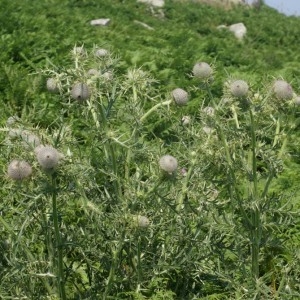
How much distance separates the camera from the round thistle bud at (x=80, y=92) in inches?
97.6

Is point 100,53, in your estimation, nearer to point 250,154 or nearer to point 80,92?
point 80,92

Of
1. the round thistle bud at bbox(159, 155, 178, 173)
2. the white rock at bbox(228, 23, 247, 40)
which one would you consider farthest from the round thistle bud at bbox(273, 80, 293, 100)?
the white rock at bbox(228, 23, 247, 40)

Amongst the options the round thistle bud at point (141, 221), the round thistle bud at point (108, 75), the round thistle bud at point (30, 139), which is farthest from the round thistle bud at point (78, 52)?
the round thistle bud at point (141, 221)

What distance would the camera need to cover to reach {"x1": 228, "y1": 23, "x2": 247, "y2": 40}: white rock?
63.4 ft

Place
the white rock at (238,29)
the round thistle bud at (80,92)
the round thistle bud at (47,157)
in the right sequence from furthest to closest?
the white rock at (238,29) → the round thistle bud at (80,92) → the round thistle bud at (47,157)

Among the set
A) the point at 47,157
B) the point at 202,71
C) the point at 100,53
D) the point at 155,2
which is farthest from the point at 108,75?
the point at 155,2

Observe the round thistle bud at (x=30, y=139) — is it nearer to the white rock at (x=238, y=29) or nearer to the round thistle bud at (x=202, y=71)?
the round thistle bud at (x=202, y=71)

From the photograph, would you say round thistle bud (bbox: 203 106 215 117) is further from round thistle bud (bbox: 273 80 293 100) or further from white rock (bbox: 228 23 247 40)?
white rock (bbox: 228 23 247 40)

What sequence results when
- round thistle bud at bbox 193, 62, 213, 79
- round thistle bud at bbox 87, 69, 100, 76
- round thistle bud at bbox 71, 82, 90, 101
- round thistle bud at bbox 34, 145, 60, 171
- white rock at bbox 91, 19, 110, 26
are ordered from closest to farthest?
round thistle bud at bbox 34, 145, 60, 171 < round thistle bud at bbox 71, 82, 90, 101 < round thistle bud at bbox 87, 69, 100, 76 < round thistle bud at bbox 193, 62, 213, 79 < white rock at bbox 91, 19, 110, 26

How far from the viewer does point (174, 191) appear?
9.36 ft

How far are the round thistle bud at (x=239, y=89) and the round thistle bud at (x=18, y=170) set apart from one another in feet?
2.54

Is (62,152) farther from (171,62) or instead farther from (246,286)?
(171,62)

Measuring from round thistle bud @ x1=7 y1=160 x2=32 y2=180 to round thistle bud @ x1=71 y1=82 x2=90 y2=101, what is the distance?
0.30 meters

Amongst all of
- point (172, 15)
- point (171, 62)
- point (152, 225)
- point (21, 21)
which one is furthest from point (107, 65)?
point (172, 15)
